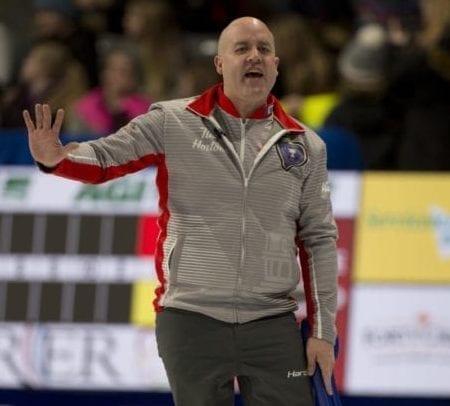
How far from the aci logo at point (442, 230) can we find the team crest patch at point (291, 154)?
3199 millimetres

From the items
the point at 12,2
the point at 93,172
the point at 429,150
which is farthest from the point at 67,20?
the point at 93,172

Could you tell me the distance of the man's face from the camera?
4664 mm

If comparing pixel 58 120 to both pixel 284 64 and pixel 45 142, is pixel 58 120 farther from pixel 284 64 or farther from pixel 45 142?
pixel 284 64

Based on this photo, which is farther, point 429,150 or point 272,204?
point 429,150

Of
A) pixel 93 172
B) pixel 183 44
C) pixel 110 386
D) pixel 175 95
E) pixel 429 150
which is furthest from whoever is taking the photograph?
pixel 183 44

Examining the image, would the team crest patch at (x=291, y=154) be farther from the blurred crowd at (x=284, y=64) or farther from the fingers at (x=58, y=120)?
the blurred crowd at (x=284, y=64)

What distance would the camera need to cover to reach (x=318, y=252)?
4707 mm

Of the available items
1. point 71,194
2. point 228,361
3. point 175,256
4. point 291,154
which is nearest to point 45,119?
point 175,256

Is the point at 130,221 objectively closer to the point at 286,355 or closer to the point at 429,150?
the point at 429,150

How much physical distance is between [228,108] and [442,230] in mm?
3310

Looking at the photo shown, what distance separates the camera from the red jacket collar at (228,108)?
15.5 feet

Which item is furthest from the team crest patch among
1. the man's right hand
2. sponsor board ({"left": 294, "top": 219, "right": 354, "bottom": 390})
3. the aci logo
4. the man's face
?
the aci logo

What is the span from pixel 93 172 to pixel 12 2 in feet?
19.3

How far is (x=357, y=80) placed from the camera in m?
8.45
